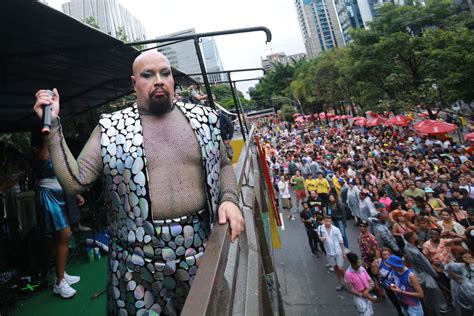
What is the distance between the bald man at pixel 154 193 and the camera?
163 cm

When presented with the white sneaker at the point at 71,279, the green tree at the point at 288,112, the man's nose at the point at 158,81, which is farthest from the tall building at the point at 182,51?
the green tree at the point at 288,112

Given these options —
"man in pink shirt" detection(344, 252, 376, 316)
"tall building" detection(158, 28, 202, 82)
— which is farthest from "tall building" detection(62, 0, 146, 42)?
"man in pink shirt" detection(344, 252, 376, 316)

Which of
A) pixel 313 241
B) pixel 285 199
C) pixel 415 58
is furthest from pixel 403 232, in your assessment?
pixel 415 58

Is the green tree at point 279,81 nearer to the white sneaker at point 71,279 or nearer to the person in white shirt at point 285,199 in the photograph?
the person in white shirt at point 285,199

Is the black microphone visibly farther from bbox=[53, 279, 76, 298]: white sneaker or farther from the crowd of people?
the crowd of people

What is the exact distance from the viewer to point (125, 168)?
1.63 meters

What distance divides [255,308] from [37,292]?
9.07 feet

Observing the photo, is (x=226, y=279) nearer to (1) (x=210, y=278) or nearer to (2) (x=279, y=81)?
(1) (x=210, y=278)

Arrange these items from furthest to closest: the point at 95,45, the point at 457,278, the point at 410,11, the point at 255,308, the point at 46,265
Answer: the point at 410,11
the point at 457,278
the point at 46,265
the point at 95,45
the point at 255,308

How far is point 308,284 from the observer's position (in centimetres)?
822

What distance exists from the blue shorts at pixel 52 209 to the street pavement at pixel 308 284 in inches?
233

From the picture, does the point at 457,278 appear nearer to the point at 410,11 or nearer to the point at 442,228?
the point at 442,228

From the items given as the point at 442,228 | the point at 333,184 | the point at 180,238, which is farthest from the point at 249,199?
the point at 333,184

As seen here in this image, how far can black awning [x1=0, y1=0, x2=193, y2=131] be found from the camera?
90.0 inches
